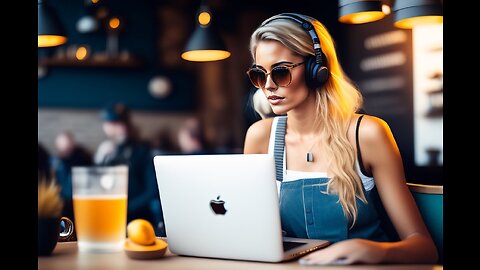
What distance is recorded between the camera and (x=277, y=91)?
1953 millimetres

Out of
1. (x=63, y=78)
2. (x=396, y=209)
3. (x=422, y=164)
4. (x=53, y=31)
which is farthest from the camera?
(x=63, y=78)

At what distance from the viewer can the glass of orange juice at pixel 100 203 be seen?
4.66 ft

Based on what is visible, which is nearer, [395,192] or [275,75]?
[395,192]

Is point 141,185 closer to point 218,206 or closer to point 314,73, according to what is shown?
point 314,73

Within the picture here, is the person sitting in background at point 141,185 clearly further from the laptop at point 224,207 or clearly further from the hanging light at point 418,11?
the laptop at point 224,207

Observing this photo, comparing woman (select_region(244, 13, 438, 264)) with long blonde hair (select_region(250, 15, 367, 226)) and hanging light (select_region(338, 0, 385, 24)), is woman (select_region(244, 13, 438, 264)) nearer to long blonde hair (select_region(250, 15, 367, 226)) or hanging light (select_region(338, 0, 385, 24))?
long blonde hair (select_region(250, 15, 367, 226))

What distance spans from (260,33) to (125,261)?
3.13 ft

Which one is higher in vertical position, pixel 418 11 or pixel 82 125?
pixel 418 11

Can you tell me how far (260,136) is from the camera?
7.09 feet

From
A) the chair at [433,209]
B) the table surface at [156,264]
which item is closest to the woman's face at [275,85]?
the chair at [433,209]

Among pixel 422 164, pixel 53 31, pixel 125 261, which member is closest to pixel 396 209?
pixel 125 261

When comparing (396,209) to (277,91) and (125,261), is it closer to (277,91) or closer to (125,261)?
(277,91)

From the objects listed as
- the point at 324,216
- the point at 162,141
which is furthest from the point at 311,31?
the point at 162,141
